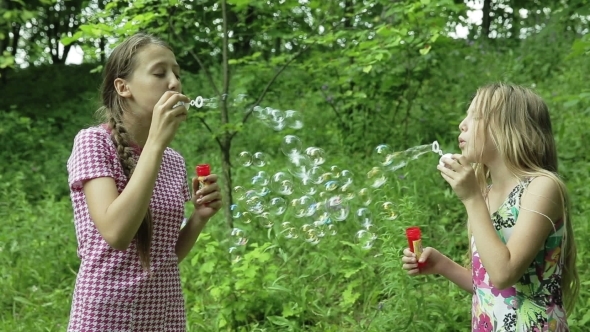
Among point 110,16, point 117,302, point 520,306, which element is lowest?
point 520,306

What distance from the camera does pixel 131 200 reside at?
5.66 feet

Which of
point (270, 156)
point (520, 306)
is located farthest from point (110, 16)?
point (520, 306)

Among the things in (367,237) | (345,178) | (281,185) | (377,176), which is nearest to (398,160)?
(377,176)

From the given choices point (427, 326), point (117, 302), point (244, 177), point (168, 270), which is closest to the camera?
point (117, 302)

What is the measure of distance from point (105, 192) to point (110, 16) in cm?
346

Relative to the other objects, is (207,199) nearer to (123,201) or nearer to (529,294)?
(123,201)

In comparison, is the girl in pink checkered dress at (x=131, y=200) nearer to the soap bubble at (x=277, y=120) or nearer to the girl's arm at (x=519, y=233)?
the girl's arm at (x=519, y=233)

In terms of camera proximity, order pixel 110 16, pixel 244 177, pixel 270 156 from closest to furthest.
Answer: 1. pixel 110 16
2. pixel 244 177
3. pixel 270 156

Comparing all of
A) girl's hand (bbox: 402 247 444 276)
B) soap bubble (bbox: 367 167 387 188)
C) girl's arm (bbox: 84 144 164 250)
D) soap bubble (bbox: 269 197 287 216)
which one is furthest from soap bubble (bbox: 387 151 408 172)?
girl's arm (bbox: 84 144 164 250)

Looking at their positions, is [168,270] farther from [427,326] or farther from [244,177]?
[244,177]

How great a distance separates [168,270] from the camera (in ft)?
6.53

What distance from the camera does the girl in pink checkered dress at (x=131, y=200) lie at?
1.77 meters

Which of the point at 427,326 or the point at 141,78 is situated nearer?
the point at 141,78

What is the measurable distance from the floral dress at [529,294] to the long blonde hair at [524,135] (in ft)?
0.17
